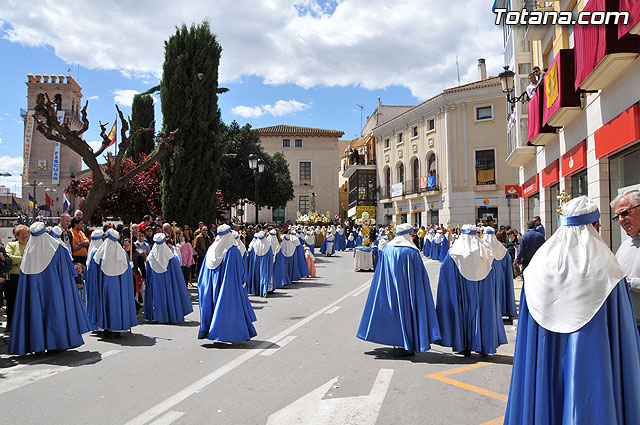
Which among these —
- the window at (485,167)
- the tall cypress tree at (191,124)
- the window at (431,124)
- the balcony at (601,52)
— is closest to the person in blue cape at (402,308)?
the balcony at (601,52)

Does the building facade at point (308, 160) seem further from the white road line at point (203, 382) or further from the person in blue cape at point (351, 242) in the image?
the white road line at point (203, 382)

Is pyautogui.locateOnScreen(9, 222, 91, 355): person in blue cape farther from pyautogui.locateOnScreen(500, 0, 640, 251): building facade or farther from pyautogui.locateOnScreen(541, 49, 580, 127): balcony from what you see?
pyautogui.locateOnScreen(541, 49, 580, 127): balcony

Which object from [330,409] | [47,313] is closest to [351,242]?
[47,313]

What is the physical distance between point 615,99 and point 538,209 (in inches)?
426

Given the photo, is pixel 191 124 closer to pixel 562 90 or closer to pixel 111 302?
pixel 111 302

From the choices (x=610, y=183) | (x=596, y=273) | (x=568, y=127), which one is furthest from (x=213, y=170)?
(x=596, y=273)

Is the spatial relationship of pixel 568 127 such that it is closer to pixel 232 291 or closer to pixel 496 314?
pixel 496 314

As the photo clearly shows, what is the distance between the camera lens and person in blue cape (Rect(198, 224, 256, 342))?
7.17m

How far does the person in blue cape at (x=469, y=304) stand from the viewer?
6555mm

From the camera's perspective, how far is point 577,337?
115 inches

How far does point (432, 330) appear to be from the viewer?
6.45m

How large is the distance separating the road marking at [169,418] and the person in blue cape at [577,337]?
271cm

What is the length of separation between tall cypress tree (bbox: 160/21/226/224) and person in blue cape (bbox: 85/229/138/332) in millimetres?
11286

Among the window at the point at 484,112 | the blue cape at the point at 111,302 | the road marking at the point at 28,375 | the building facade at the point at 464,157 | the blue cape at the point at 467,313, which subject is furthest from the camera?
the window at the point at 484,112
